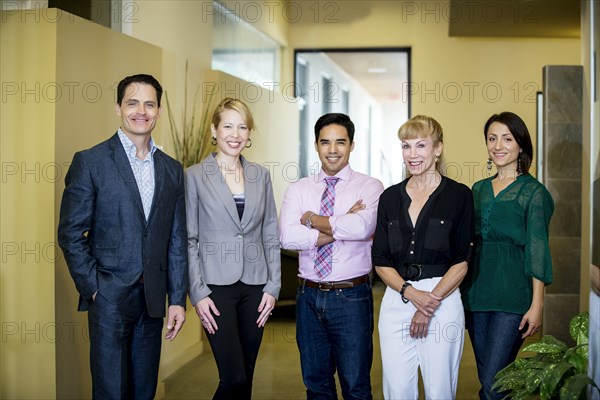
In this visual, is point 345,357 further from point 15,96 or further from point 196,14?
point 196,14

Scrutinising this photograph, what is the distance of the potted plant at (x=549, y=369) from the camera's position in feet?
8.48

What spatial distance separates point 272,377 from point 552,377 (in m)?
2.64

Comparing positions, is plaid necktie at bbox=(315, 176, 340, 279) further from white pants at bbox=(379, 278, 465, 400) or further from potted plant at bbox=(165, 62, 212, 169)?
potted plant at bbox=(165, 62, 212, 169)

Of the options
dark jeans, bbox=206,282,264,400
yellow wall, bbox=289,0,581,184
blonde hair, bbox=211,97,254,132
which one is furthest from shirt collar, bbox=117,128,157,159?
Result: yellow wall, bbox=289,0,581,184

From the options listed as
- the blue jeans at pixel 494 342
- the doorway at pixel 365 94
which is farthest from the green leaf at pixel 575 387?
the doorway at pixel 365 94

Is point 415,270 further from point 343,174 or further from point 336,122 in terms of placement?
point 336,122

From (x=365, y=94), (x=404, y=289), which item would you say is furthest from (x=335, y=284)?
(x=365, y=94)

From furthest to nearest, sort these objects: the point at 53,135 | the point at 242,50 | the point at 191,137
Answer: the point at 242,50, the point at 191,137, the point at 53,135

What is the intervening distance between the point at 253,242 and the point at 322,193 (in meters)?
0.44

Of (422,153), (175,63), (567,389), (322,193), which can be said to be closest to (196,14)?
(175,63)

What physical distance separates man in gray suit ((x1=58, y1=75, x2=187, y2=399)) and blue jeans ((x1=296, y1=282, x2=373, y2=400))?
595 millimetres

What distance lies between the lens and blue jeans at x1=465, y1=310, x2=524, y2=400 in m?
3.04

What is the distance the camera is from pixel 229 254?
3.02 m

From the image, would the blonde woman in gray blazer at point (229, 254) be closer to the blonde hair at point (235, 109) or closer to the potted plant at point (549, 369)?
the blonde hair at point (235, 109)
